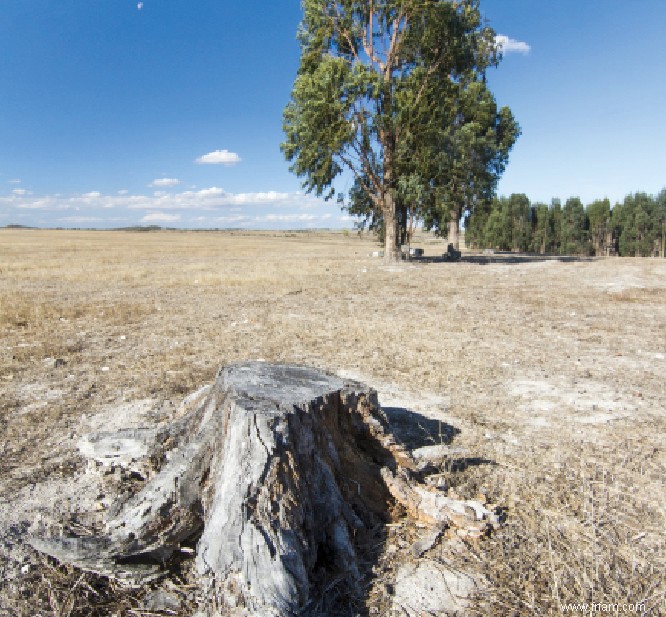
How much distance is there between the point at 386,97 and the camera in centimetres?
2262

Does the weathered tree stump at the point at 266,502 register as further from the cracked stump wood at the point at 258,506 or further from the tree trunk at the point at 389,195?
the tree trunk at the point at 389,195

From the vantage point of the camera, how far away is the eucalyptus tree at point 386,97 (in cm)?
2172

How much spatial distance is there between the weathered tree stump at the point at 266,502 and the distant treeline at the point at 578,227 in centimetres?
5473

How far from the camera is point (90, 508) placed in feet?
11.1

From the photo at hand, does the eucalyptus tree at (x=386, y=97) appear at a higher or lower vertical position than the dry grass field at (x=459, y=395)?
higher

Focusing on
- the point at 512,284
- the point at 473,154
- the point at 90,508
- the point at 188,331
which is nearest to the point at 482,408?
the point at 90,508

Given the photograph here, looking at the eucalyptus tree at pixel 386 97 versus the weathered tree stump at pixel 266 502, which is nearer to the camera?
the weathered tree stump at pixel 266 502

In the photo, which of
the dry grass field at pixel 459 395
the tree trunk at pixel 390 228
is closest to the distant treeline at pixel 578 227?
the tree trunk at pixel 390 228

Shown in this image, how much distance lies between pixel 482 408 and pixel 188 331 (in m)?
6.42

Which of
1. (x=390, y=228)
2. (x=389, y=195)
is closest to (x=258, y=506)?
(x=389, y=195)

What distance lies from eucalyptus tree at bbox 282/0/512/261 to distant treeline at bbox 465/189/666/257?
1274 inches

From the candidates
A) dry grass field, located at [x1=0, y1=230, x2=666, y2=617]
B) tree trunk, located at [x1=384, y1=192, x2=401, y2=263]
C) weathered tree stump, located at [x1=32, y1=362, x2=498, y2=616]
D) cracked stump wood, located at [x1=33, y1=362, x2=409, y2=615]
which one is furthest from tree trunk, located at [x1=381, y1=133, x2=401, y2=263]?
cracked stump wood, located at [x1=33, y1=362, x2=409, y2=615]

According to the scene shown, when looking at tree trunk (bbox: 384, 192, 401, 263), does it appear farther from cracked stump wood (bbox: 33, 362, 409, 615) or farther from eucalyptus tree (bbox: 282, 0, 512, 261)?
cracked stump wood (bbox: 33, 362, 409, 615)

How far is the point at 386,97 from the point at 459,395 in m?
20.9
